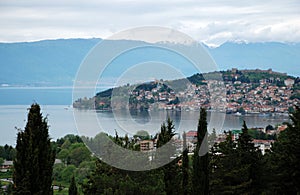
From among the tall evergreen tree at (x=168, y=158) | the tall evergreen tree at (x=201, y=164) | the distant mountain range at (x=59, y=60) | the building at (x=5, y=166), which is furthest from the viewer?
the distant mountain range at (x=59, y=60)

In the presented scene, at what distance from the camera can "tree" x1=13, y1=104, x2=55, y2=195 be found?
6.23 meters

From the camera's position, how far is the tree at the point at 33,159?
6.23m

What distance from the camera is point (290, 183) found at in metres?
7.39

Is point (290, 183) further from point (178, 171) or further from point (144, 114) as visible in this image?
point (144, 114)

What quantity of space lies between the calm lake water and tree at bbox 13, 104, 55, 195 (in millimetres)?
746

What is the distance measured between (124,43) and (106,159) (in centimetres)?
219

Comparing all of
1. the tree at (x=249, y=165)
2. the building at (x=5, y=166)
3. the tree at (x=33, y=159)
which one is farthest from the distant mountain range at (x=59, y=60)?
the tree at (x=33, y=159)

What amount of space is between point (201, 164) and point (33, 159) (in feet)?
10.0

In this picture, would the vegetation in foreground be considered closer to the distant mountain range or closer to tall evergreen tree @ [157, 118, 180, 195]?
tall evergreen tree @ [157, 118, 180, 195]

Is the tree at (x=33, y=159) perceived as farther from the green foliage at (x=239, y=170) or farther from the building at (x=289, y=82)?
the building at (x=289, y=82)

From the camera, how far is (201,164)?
317 inches

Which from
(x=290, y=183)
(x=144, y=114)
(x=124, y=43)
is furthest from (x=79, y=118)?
(x=144, y=114)

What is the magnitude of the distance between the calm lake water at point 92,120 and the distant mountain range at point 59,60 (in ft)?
14.1

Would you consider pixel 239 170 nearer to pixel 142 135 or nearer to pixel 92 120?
pixel 92 120
